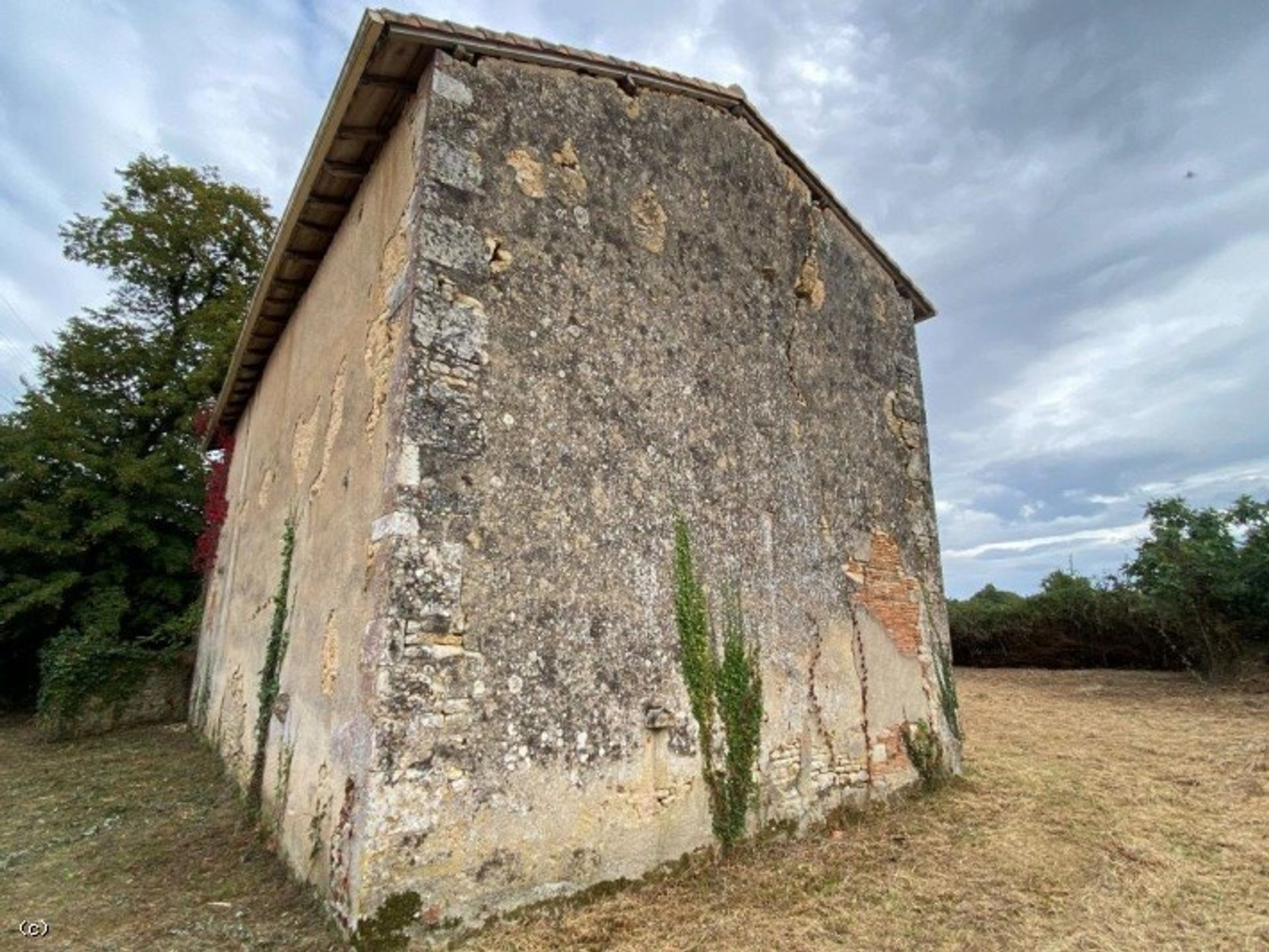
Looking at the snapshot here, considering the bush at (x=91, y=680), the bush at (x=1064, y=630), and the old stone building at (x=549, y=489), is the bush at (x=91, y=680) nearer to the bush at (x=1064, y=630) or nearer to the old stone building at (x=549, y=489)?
the old stone building at (x=549, y=489)

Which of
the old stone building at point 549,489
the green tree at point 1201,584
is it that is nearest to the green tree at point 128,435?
the old stone building at point 549,489

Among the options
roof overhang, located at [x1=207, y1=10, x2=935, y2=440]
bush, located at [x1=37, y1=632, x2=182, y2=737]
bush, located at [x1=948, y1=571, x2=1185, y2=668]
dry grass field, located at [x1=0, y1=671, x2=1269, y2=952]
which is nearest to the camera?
dry grass field, located at [x1=0, y1=671, x2=1269, y2=952]

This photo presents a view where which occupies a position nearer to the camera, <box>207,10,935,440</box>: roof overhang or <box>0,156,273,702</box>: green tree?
<box>207,10,935,440</box>: roof overhang

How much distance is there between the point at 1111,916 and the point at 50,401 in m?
18.6

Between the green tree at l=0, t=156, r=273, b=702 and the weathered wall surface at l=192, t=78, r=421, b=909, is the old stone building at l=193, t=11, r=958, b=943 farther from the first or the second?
the green tree at l=0, t=156, r=273, b=702

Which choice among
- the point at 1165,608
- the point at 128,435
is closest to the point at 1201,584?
the point at 1165,608

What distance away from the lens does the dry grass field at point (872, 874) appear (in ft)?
12.5

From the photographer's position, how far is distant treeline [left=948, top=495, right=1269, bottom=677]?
427 inches

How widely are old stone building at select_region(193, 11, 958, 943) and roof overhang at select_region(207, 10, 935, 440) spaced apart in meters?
0.03

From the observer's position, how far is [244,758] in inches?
262

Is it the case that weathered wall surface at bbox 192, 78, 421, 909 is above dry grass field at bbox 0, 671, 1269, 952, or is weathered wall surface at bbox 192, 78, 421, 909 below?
above

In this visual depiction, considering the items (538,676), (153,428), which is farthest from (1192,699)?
(153,428)

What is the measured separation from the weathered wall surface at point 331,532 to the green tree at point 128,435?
853cm

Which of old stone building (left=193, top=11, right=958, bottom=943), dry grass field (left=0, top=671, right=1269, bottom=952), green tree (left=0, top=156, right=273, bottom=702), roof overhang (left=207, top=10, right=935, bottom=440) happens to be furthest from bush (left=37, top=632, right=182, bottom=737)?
roof overhang (left=207, top=10, right=935, bottom=440)
